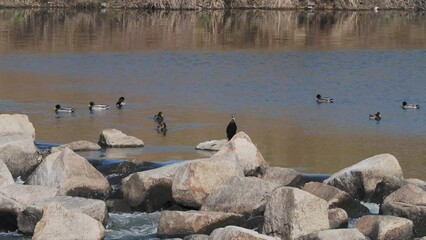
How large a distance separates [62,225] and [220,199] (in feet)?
9.04

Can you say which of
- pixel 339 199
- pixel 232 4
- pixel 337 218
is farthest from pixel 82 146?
pixel 232 4

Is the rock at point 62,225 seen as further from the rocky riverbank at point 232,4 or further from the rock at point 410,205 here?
the rocky riverbank at point 232,4

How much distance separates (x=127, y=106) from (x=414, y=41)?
25705mm

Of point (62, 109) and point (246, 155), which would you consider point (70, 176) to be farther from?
point (62, 109)

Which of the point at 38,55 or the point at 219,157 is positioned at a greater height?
the point at 219,157

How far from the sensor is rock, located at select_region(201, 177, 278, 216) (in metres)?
16.6

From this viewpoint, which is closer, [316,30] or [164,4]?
[316,30]

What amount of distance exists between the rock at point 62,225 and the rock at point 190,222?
1.18 metres

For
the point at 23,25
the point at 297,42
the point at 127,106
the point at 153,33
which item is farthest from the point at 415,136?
the point at 23,25

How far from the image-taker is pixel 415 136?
25.6 m

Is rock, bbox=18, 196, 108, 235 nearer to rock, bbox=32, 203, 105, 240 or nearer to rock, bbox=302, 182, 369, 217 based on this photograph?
rock, bbox=32, 203, 105, 240

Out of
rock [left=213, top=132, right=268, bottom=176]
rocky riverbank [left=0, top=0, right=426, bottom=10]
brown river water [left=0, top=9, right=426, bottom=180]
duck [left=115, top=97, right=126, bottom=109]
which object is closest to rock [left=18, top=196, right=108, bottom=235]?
rock [left=213, top=132, right=268, bottom=176]

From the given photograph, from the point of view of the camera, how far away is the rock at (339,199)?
1719 centimetres

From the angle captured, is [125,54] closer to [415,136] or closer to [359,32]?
[359,32]
